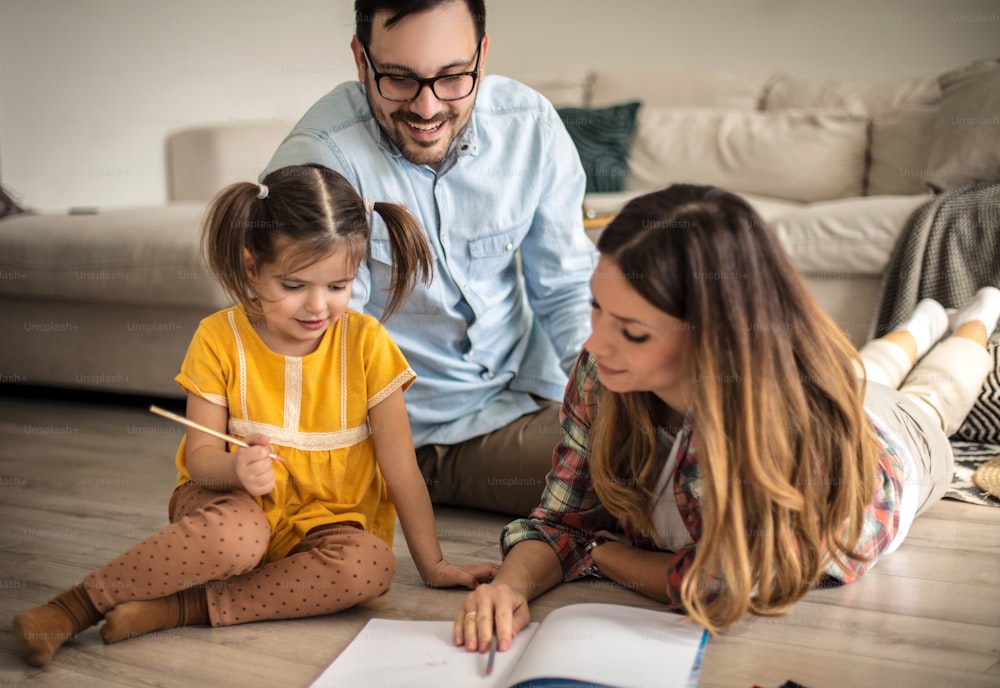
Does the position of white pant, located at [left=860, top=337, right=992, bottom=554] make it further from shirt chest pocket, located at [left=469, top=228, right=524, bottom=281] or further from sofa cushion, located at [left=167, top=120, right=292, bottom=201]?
sofa cushion, located at [left=167, top=120, right=292, bottom=201]

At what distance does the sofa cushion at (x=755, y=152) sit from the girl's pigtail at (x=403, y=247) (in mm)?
1867

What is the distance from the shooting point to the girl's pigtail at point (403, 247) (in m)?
1.38

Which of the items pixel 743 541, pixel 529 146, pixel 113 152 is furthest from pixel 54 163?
pixel 743 541

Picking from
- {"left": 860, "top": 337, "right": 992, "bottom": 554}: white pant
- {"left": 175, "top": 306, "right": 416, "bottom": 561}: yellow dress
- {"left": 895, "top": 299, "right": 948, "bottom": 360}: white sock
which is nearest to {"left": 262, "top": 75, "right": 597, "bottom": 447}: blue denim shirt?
{"left": 175, "top": 306, "right": 416, "bottom": 561}: yellow dress

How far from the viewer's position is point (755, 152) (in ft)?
10.0

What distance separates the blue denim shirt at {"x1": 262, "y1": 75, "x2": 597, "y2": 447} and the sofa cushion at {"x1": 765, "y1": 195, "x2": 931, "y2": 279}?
0.82 m

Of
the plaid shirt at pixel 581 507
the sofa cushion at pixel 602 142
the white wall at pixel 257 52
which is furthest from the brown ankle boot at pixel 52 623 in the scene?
the white wall at pixel 257 52

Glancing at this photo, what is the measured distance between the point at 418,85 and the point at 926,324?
3.95 feet

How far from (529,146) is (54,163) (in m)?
2.38

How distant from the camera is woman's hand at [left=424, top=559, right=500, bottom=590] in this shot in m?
1.37

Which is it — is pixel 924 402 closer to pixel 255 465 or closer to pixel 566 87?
pixel 255 465

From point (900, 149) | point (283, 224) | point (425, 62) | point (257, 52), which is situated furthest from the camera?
point (257, 52)

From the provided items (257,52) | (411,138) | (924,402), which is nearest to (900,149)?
(924,402)

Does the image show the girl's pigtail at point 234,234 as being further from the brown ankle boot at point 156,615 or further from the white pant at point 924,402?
the white pant at point 924,402
